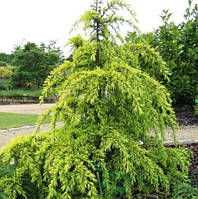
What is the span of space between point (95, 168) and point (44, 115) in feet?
2.72

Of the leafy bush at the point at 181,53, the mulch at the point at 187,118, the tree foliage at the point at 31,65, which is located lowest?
the mulch at the point at 187,118

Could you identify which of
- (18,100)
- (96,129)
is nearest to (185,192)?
(96,129)

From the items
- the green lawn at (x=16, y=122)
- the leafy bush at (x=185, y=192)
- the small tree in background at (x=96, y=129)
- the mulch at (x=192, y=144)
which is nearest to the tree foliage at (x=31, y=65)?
the green lawn at (x=16, y=122)

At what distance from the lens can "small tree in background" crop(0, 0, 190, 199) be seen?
2369mm

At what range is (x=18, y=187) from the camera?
97.8 inches

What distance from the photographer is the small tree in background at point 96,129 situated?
2369mm

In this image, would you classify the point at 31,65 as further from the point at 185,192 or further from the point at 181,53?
the point at 185,192

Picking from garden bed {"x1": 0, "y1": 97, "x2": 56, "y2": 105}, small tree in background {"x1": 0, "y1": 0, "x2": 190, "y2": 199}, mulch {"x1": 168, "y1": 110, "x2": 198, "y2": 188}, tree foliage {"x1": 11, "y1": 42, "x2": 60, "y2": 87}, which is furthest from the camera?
tree foliage {"x1": 11, "y1": 42, "x2": 60, "y2": 87}

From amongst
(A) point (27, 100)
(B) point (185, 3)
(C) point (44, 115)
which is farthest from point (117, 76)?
(A) point (27, 100)

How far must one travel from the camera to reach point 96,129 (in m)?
2.70

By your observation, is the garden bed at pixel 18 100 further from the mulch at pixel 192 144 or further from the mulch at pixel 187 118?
the mulch at pixel 192 144

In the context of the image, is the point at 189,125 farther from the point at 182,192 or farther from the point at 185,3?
the point at 182,192

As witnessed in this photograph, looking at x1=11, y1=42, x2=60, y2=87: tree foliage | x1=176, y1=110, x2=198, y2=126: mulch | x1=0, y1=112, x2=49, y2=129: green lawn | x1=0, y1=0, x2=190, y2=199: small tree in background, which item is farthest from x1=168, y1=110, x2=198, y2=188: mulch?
x1=11, y1=42, x2=60, y2=87: tree foliage

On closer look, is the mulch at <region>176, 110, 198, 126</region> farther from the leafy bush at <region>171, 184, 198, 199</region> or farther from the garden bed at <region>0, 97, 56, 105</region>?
the garden bed at <region>0, 97, 56, 105</region>
